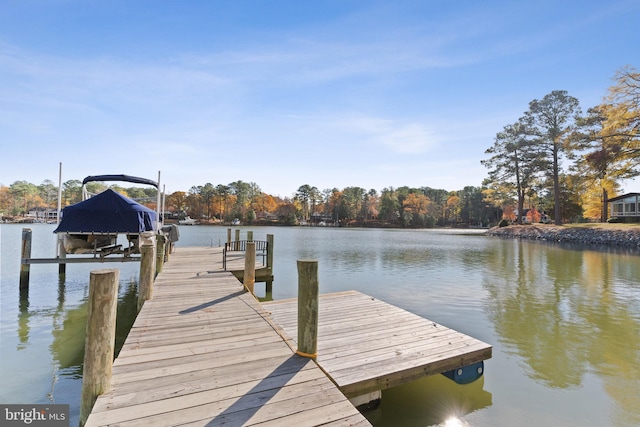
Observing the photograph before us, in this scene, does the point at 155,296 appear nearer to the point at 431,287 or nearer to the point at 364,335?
the point at 364,335

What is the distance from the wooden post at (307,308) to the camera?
379cm

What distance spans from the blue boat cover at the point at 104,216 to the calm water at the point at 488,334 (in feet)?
7.43

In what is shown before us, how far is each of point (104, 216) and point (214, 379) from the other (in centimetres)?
969

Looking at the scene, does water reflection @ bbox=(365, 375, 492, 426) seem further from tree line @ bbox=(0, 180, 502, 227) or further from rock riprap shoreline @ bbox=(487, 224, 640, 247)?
tree line @ bbox=(0, 180, 502, 227)

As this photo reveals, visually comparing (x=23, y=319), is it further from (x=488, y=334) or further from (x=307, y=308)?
(x=488, y=334)

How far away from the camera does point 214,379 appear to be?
3.20 metres

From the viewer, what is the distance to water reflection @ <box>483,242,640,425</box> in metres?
5.42

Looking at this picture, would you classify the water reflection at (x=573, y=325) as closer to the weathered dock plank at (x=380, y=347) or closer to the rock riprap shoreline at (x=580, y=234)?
the weathered dock plank at (x=380, y=347)

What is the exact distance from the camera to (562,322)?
327 inches

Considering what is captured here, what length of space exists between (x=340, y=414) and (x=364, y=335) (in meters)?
2.50

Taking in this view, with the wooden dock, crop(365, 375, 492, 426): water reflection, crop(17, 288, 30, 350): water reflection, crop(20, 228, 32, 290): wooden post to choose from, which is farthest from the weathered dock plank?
crop(20, 228, 32, 290): wooden post

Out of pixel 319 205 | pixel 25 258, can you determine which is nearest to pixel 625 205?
pixel 25 258

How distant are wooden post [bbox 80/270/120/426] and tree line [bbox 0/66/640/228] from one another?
1077 centimetres

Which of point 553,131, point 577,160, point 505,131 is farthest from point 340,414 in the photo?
point 505,131
